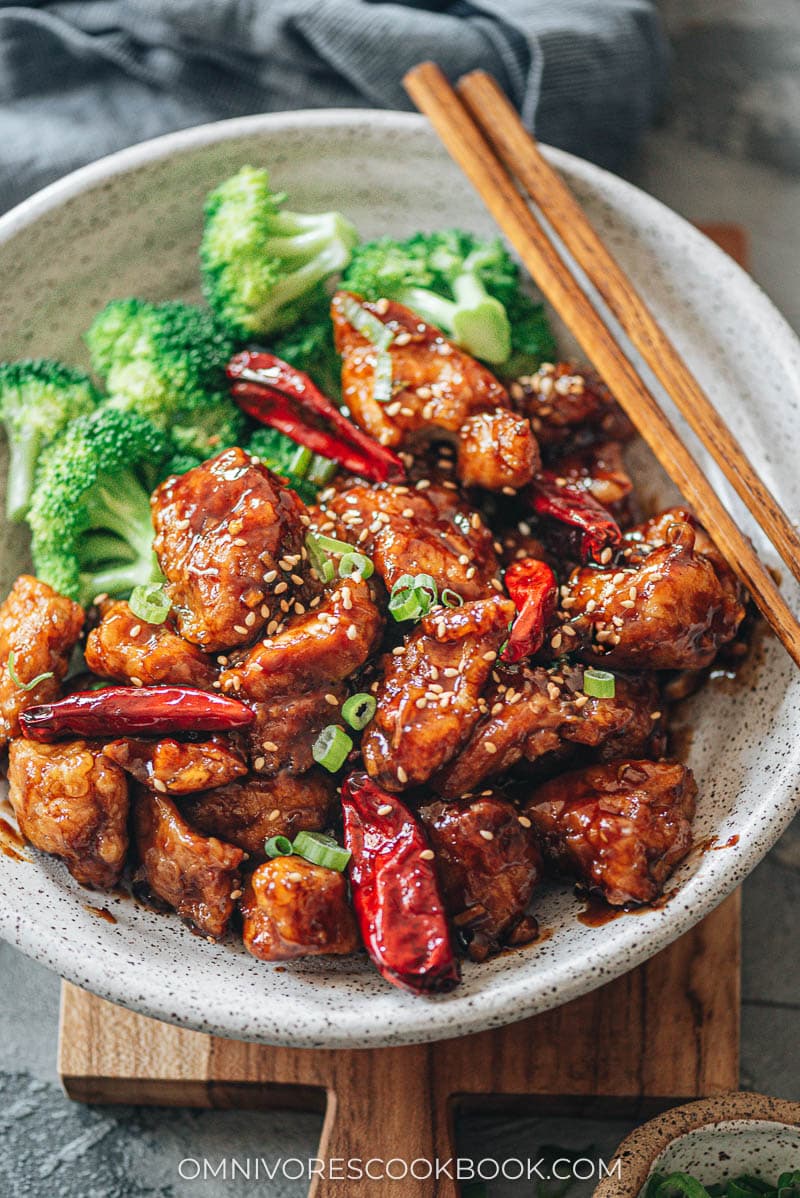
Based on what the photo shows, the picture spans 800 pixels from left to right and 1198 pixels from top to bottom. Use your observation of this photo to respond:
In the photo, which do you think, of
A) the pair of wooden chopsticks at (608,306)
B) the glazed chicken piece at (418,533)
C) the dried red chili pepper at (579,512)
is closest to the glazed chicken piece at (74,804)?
the glazed chicken piece at (418,533)

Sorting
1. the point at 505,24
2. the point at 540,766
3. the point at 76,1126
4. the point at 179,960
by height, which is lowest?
the point at 76,1126

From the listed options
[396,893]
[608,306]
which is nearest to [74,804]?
[396,893]

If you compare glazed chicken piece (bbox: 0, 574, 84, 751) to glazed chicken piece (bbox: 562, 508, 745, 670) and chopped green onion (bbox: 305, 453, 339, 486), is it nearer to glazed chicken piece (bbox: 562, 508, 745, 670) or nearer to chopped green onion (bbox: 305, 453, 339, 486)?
chopped green onion (bbox: 305, 453, 339, 486)

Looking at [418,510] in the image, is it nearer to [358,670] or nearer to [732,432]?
[358,670]

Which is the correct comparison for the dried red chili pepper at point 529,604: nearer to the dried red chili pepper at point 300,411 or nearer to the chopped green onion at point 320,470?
the dried red chili pepper at point 300,411

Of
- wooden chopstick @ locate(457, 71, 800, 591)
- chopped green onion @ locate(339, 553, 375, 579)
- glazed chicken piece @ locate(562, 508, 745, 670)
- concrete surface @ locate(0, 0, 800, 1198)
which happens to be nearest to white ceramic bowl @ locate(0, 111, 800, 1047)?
wooden chopstick @ locate(457, 71, 800, 591)

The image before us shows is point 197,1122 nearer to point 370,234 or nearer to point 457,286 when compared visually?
point 457,286

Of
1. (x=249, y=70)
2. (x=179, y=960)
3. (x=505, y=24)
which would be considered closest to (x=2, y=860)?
(x=179, y=960)
